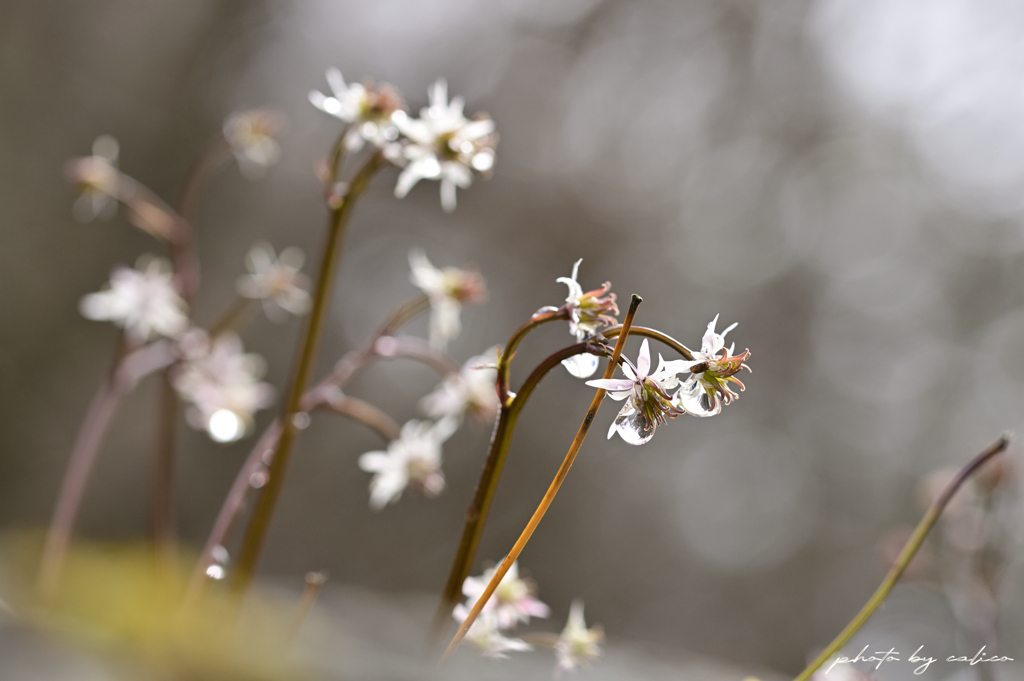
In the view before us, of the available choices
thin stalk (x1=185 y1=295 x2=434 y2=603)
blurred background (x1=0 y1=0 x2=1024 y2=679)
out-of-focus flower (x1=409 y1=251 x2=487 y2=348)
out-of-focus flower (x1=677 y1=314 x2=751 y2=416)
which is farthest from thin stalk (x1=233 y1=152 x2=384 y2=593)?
blurred background (x1=0 y1=0 x2=1024 y2=679)

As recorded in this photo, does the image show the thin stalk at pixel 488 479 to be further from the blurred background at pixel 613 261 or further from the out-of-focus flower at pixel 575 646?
the blurred background at pixel 613 261

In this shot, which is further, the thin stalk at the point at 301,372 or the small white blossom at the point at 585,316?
the thin stalk at the point at 301,372

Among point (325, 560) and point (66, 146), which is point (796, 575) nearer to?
point (325, 560)

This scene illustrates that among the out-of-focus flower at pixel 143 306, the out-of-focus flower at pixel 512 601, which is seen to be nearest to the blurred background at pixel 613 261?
the out-of-focus flower at pixel 143 306

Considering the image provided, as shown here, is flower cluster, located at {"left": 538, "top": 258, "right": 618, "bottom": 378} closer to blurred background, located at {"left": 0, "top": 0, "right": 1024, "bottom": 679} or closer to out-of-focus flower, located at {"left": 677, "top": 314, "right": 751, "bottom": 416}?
out-of-focus flower, located at {"left": 677, "top": 314, "right": 751, "bottom": 416}

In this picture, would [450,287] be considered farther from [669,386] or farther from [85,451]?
[85,451]

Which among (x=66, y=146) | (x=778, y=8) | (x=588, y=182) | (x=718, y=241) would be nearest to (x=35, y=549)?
(x=66, y=146)
